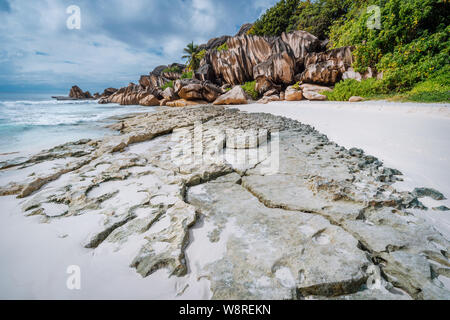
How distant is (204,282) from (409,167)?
2933mm

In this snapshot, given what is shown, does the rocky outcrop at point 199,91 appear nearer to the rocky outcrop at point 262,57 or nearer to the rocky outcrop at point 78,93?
the rocky outcrop at point 262,57

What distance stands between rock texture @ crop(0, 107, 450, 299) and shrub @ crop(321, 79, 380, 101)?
979 centimetres

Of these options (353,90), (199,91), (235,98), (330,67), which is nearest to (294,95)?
(330,67)

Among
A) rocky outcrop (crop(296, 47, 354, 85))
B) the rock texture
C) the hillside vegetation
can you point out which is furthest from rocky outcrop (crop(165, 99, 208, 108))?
the rock texture

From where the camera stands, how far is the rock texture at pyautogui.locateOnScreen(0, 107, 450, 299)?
1049 millimetres

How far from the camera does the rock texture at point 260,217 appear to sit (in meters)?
1.05

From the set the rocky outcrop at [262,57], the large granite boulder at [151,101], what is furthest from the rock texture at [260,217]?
the large granite boulder at [151,101]

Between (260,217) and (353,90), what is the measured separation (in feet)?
39.7

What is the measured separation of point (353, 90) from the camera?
10.3 meters

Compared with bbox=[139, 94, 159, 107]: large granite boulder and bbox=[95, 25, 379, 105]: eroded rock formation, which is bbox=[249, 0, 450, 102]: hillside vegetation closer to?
bbox=[95, 25, 379, 105]: eroded rock formation

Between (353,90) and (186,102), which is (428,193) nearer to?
→ (353,90)

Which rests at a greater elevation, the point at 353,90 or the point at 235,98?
the point at 235,98

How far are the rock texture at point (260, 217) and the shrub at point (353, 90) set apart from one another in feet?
32.1
